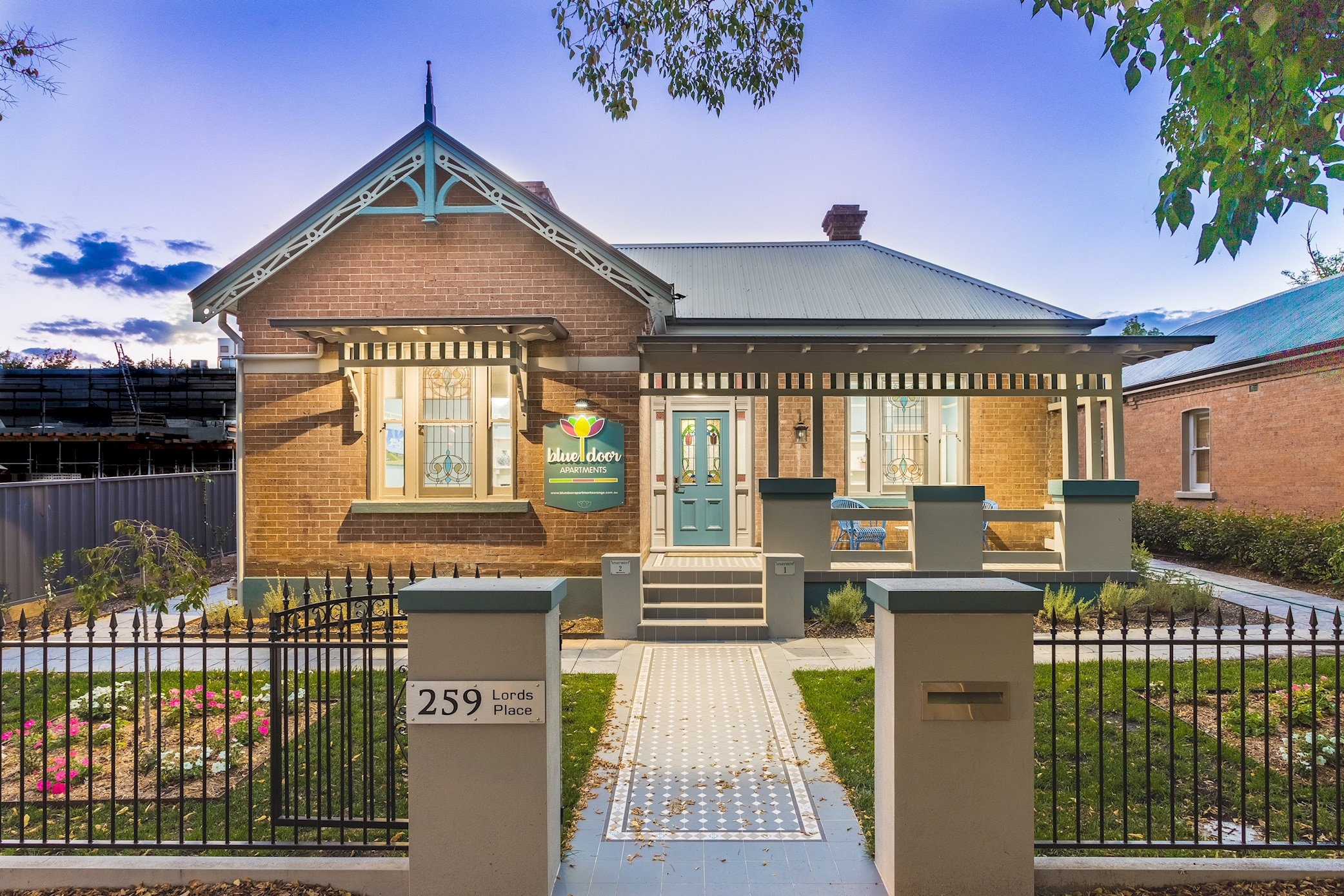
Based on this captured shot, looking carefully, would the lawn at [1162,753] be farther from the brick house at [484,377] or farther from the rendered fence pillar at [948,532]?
the brick house at [484,377]

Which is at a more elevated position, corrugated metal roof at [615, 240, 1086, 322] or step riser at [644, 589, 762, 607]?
corrugated metal roof at [615, 240, 1086, 322]

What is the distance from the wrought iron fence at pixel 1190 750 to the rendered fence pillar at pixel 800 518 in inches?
119

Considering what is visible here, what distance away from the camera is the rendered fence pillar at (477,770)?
355 cm

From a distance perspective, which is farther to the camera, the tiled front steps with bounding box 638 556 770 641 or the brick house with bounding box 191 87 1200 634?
the brick house with bounding box 191 87 1200 634

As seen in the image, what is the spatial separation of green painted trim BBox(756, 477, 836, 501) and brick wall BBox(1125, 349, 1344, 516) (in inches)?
413

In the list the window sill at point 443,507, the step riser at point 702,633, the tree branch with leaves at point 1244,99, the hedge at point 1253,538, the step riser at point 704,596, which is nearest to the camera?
the tree branch with leaves at point 1244,99

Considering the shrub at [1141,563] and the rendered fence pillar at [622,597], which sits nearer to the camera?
the rendered fence pillar at [622,597]

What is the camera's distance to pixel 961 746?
3.55 metres

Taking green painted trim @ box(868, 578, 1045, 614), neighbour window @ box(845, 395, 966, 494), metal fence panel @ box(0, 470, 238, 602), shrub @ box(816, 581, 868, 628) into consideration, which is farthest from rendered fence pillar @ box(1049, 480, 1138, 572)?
metal fence panel @ box(0, 470, 238, 602)

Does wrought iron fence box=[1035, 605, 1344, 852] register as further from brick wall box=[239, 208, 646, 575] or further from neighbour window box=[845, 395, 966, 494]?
neighbour window box=[845, 395, 966, 494]

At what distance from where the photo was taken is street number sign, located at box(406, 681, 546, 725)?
353cm

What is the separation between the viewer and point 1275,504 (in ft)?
50.2

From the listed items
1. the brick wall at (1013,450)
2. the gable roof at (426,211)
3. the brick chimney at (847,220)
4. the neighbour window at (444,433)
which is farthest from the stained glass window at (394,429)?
the brick chimney at (847,220)

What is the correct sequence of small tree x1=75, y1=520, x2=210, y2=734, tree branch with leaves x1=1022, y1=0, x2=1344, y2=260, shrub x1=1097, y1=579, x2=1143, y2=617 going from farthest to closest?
shrub x1=1097, y1=579, x2=1143, y2=617 → small tree x1=75, y1=520, x2=210, y2=734 → tree branch with leaves x1=1022, y1=0, x2=1344, y2=260
